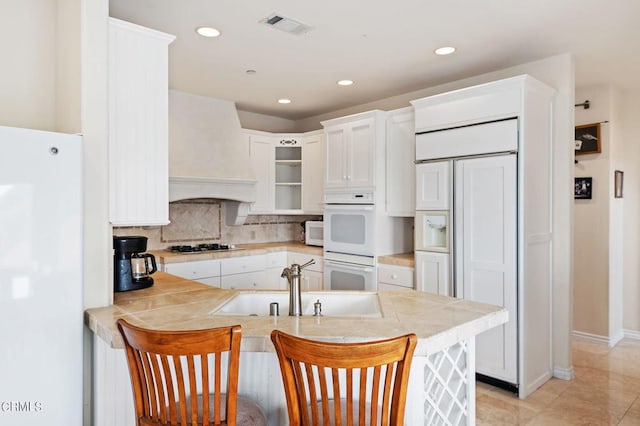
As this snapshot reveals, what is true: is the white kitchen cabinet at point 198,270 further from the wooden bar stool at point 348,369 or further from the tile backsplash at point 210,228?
the wooden bar stool at point 348,369

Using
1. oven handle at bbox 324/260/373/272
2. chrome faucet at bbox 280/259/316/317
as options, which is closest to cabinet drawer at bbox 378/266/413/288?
oven handle at bbox 324/260/373/272

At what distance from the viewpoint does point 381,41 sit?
2979mm

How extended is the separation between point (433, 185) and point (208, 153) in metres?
2.29

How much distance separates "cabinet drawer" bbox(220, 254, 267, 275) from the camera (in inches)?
167

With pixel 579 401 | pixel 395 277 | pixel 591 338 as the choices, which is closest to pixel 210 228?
pixel 395 277

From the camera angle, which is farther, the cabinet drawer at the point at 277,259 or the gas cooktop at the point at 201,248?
the cabinet drawer at the point at 277,259

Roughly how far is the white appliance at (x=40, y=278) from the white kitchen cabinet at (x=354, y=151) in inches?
107

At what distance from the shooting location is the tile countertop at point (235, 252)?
12.8ft

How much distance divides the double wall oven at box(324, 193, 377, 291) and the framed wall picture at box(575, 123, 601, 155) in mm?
2238

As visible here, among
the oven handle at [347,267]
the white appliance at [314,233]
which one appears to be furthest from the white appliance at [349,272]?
the white appliance at [314,233]

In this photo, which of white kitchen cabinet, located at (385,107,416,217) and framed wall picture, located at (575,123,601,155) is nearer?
white kitchen cabinet, located at (385,107,416,217)

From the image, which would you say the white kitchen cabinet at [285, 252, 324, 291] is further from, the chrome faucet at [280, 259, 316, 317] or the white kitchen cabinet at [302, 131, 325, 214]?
the chrome faucet at [280, 259, 316, 317]

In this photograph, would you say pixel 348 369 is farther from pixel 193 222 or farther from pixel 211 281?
pixel 193 222

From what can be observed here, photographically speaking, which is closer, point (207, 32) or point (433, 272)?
point (207, 32)
